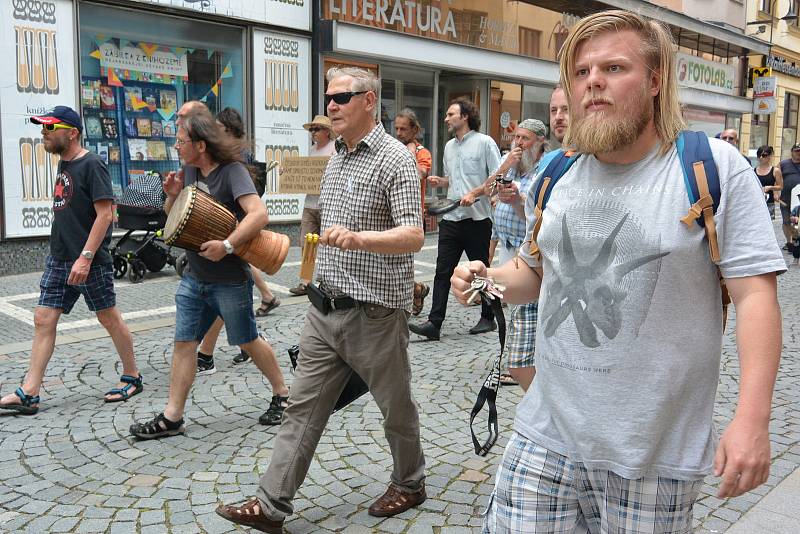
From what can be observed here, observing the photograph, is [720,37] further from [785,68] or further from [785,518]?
[785,518]

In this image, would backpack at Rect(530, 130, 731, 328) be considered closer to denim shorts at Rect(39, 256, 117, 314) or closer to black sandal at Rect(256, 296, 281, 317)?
denim shorts at Rect(39, 256, 117, 314)

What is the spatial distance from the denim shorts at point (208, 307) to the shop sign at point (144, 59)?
24.8 ft

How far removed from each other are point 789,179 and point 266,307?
9133 millimetres

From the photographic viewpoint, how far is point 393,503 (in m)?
3.39

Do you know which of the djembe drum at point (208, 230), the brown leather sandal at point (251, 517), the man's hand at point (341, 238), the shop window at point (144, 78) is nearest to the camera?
the man's hand at point (341, 238)

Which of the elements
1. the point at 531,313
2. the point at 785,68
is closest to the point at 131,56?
the point at 531,313

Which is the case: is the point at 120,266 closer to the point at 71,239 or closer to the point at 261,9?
the point at 71,239

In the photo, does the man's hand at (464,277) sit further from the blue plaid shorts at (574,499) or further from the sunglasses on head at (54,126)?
the sunglasses on head at (54,126)

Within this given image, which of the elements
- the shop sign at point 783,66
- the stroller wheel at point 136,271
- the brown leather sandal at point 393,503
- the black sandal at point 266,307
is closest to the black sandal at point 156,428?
the brown leather sandal at point 393,503

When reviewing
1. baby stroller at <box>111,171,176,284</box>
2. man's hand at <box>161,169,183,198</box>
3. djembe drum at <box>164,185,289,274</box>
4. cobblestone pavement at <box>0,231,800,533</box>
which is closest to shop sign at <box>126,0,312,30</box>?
baby stroller at <box>111,171,176,284</box>

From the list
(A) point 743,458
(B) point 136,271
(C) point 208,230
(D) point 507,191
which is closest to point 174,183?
(C) point 208,230

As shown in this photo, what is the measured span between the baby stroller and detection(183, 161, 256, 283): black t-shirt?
5.08m

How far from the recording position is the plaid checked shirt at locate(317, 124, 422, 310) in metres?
3.20

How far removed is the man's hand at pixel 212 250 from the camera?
158 inches
